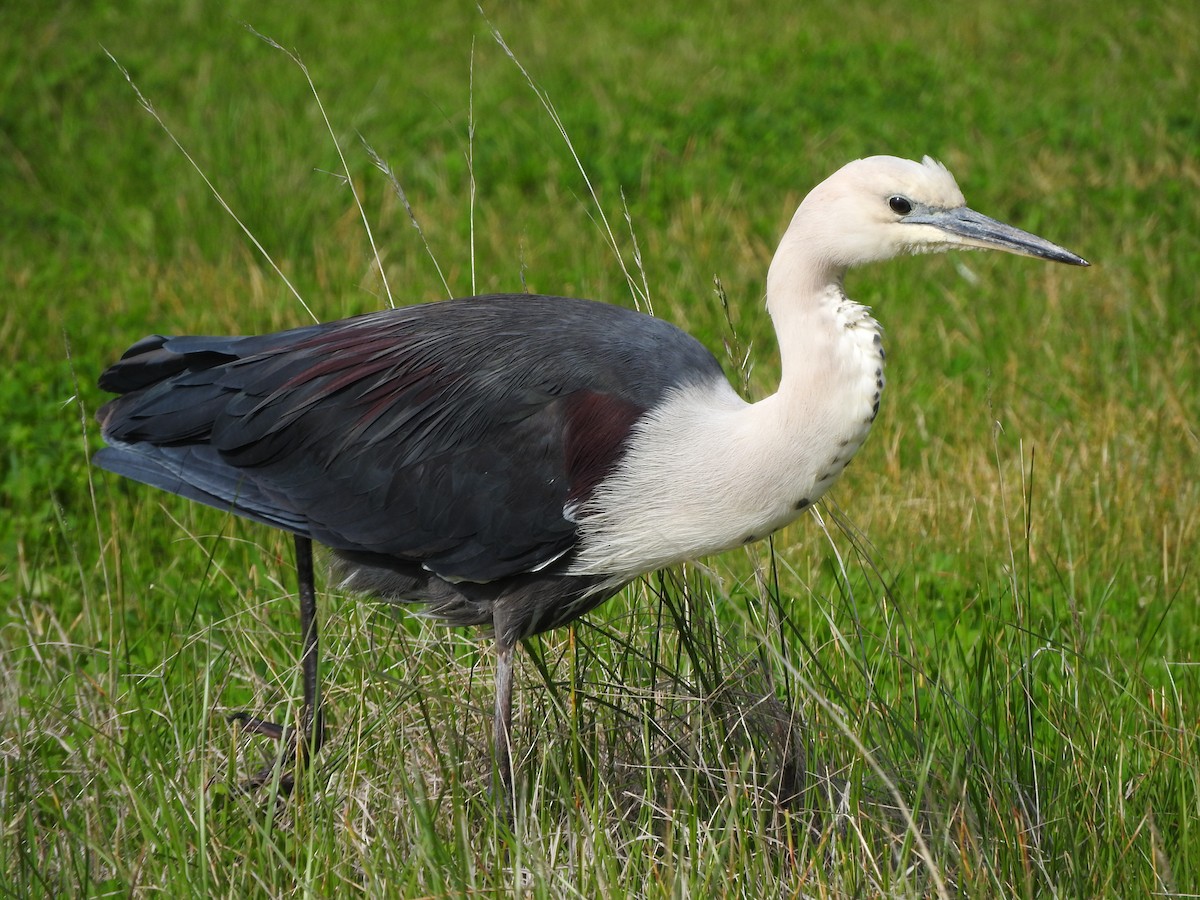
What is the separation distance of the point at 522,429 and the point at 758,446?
22.6 inches

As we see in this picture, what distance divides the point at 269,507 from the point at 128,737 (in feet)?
2.07

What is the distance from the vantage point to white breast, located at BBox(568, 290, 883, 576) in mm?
2732

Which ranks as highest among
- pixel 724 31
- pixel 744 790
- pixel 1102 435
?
pixel 724 31

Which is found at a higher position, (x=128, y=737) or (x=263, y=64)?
(x=263, y=64)

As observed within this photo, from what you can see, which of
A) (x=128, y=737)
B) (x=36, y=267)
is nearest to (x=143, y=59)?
(x=36, y=267)

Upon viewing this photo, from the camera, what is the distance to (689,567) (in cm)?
341

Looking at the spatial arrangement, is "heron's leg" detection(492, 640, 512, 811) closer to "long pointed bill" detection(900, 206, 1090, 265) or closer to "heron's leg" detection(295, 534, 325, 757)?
"heron's leg" detection(295, 534, 325, 757)

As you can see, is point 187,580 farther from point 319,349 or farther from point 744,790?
point 744,790

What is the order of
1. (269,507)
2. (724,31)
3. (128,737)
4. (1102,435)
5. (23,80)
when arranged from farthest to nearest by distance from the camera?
(724,31), (23,80), (1102,435), (269,507), (128,737)

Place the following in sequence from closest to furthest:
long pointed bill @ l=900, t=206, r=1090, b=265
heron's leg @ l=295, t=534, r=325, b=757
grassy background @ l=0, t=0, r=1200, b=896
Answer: long pointed bill @ l=900, t=206, r=1090, b=265, grassy background @ l=0, t=0, r=1200, b=896, heron's leg @ l=295, t=534, r=325, b=757

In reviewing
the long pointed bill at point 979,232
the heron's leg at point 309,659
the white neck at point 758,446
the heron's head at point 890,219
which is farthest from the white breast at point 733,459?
the heron's leg at point 309,659

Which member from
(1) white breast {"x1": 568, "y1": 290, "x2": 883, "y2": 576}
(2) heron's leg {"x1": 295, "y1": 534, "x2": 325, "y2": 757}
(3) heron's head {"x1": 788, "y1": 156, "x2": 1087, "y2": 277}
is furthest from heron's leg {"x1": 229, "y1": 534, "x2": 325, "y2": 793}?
(3) heron's head {"x1": 788, "y1": 156, "x2": 1087, "y2": 277}

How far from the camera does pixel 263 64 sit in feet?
28.6

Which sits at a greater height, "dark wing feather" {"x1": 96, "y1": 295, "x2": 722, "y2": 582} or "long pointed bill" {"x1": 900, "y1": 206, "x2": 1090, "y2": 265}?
"long pointed bill" {"x1": 900, "y1": 206, "x2": 1090, "y2": 265}
